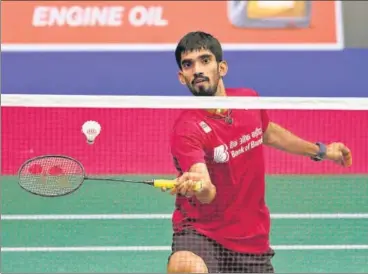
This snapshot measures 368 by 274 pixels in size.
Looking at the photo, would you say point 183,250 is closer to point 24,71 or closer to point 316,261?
point 316,261

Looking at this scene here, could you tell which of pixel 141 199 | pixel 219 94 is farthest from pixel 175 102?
pixel 141 199

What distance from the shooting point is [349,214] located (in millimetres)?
6375

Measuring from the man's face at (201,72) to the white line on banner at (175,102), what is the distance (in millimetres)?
146

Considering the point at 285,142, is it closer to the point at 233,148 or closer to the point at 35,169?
the point at 233,148

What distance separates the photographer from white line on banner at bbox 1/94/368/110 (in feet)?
13.3

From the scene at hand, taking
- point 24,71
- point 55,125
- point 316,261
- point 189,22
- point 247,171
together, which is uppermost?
point 189,22

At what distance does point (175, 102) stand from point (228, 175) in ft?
1.45

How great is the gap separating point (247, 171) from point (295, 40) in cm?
654

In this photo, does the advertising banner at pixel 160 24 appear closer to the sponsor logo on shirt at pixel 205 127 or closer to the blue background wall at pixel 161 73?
the blue background wall at pixel 161 73

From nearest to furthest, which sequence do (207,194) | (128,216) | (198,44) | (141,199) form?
1. (207,194)
2. (198,44)
3. (128,216)
4. (141,199)

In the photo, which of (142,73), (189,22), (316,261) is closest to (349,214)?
(316,261)

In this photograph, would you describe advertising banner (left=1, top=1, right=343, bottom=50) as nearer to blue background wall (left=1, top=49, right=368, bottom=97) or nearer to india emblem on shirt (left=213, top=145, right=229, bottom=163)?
blue background wall (left=1, top=49, right=368, bottom=97)

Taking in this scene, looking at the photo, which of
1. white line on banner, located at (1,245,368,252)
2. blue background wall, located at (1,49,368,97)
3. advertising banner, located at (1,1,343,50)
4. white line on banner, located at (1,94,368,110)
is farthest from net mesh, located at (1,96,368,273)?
advertising banner, located at (1,1,343,50)

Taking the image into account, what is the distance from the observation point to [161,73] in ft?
31.9
